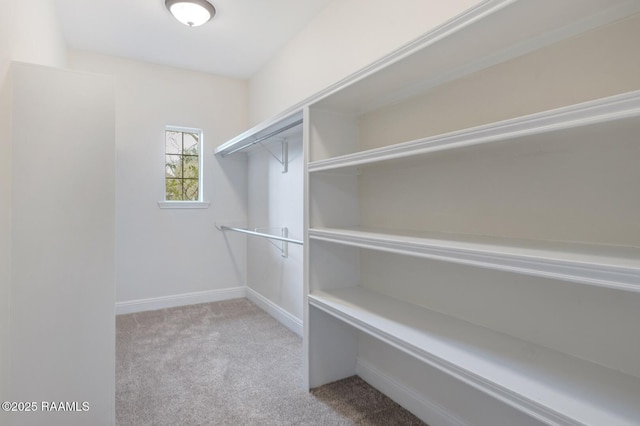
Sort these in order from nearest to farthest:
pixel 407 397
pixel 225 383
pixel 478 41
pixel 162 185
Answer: pixel 478 41, pixel 407 397, pixel 225 383, pixel 162 185

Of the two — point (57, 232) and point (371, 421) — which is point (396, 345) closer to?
point (371, 421)

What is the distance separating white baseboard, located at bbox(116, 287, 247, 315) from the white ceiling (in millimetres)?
2408

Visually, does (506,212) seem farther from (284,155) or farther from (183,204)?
(183,204)

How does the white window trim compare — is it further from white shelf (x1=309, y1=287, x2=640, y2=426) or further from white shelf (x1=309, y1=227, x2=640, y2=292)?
white shelf (x1=309, y1=227, x2=640, y2=292)

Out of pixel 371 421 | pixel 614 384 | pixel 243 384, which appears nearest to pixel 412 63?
pixel 614 384

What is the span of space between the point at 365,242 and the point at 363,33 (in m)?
1.39

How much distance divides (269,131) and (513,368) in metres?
2.16

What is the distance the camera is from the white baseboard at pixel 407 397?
1.58 meters

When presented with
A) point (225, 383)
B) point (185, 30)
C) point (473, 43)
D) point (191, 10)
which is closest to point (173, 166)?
point (185, 30)

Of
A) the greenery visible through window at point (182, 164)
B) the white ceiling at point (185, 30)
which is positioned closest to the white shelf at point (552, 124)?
the white ceiling at point (185, 30)

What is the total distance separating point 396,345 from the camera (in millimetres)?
1359

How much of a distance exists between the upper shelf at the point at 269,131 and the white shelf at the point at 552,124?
103 cm

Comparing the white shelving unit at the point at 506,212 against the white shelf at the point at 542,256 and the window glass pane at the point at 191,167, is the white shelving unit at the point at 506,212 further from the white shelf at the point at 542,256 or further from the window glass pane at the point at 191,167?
the window glass pane at the point at 191,167

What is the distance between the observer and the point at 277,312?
3.21 meters
